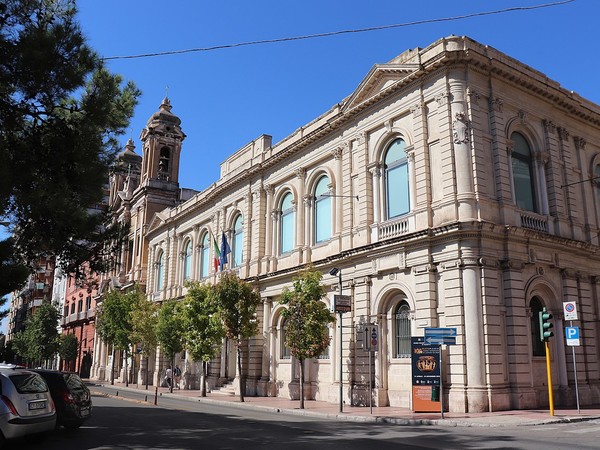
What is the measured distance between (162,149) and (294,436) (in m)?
47.2

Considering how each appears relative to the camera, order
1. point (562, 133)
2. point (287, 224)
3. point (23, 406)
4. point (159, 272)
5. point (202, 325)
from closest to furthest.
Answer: point (23, 406), point (562, 133), point (202, 325), point (287, 224), point (159, 272)

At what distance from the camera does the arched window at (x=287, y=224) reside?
33.1m

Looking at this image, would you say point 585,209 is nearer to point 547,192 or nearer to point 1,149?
point 547,192

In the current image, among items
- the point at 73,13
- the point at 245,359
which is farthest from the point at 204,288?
the point at 73,13

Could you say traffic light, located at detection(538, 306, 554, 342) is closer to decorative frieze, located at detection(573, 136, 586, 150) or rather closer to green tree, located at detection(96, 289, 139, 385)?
decorative frieze, located at detection(573, 136, 586, 150)

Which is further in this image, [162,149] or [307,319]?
[162,149]

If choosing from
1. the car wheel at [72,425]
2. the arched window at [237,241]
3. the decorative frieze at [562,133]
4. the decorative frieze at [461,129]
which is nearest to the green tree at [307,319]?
the decorative frieze at [461,129]

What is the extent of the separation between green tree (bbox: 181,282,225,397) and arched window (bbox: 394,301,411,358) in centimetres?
1100

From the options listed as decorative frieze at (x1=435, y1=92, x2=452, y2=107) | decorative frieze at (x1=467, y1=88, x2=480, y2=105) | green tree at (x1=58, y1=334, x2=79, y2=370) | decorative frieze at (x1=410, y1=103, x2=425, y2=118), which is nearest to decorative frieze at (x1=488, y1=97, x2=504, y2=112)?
decorative frieze at (x1=467, y1=88, x2=480, y2=105)

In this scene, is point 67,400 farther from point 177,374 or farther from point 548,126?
point 177,374

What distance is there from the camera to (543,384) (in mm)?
21969

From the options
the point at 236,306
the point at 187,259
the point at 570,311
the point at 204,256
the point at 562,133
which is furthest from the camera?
the point at 187,259

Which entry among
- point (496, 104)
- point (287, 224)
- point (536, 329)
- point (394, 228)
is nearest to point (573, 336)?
point (536, 329)

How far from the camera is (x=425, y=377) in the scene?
784 inches
